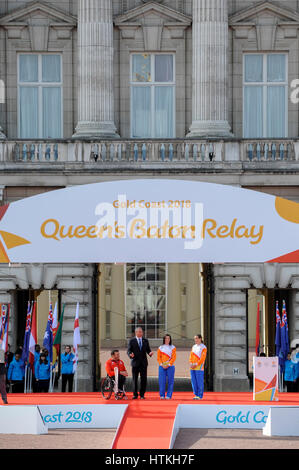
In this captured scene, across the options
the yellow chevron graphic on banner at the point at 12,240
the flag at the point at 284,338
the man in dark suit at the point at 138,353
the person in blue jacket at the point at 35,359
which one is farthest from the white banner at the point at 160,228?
the flag at the point at 284,338

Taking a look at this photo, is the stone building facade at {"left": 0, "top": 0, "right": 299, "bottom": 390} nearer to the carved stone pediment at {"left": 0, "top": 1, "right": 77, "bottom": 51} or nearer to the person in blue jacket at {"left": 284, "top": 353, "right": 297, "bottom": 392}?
the carved stone pediment at {"left": 0, "top": 1, "right": 77, "bottom": 51}

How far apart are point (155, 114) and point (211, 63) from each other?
2.80 metres

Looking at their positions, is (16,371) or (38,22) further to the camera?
(38,22)

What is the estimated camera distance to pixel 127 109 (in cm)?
4003

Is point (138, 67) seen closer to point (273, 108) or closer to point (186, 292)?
point (273, 108)

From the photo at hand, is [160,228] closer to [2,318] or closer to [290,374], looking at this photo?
[2,318]

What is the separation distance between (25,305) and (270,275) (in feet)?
25.8

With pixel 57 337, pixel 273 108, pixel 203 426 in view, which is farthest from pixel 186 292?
pixel 203 426

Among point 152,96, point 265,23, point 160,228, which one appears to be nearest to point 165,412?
point 160,228

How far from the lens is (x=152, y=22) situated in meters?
39.9

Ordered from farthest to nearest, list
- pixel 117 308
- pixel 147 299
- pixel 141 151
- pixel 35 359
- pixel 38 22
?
pixel 147 299, pixel 117 308, pixel 38 22, pixel 141 151, pixel 35 359

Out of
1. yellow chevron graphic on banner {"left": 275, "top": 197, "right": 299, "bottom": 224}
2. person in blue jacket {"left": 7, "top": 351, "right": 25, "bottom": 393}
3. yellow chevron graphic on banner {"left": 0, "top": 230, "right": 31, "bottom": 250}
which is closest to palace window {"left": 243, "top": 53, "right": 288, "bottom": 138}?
person in blue jacket {"left": 7, "top": 351, "right": 25, "bottom": 393}

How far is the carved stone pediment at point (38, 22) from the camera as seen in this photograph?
130ft

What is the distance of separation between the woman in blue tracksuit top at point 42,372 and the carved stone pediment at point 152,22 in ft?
40.1
